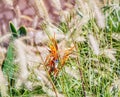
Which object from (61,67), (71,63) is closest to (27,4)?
(71,63)

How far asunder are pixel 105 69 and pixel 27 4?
4.05 feet

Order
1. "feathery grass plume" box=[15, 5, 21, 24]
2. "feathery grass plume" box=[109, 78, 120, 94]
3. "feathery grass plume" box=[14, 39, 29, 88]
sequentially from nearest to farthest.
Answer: "feathery grass plume" box=[14, 39, 29, 88] < "feathery grass plume" box=[109, 78, 120, 94] < "feathery grass plume" box=[15, 5, 21, 24]

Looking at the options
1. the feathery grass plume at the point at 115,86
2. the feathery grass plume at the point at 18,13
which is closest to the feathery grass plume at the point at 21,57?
the feathery grass plume at the point at 115,86

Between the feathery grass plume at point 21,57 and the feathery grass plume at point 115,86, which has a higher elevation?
the feathery grass plume at point 21,57

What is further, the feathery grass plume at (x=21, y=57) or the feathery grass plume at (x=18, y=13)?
the feathery grass plume at (x=18, y=13)

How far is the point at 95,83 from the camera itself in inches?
81.5

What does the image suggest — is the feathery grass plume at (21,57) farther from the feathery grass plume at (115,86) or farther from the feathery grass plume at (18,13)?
the feathery grass plume at (18,13)

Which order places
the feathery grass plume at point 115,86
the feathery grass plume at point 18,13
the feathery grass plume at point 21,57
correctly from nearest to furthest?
the feathery grass plume at point 21,57 → the feathery grass plume at point 115,86 → the feathery grass plume at point 18,13

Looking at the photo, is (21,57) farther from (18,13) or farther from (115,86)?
(18,13)

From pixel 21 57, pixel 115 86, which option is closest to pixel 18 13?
pixel 115 86

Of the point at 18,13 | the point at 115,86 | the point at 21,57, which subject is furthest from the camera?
the point at 18,13

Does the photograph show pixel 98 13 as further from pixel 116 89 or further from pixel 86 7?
pixel 116 89

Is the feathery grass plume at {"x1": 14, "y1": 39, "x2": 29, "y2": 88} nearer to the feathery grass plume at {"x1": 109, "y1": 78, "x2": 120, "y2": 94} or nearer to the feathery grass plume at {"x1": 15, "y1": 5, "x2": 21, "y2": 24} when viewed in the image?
the feathery grass plume at {"x1": 109, "y1": 78, "x2": 120, "y2": 94}

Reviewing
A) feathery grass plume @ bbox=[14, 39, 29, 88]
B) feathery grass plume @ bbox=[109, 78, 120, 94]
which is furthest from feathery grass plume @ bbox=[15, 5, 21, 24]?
feathery grass plume @ bbox=[14, 39, 29, 88]
